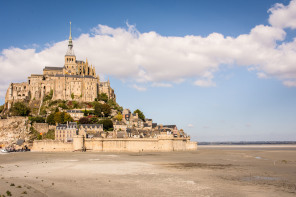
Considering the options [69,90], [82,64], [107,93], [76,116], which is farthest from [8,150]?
[82,64]

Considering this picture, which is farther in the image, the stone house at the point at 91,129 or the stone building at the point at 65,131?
the stone building at the point at 65,131

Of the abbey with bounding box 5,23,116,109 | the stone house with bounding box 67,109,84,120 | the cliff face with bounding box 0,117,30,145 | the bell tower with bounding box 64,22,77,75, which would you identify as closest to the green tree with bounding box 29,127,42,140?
the cliff face with bounding box 0,117,30,145

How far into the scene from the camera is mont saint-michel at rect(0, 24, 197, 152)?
2496 inches

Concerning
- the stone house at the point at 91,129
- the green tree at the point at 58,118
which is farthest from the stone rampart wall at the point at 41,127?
the stone house at the point at 91,129

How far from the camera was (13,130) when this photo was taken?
77.5 meters

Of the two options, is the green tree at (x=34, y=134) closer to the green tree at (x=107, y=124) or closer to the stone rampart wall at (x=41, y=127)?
the stone rampart wall at (x=41, y=127)

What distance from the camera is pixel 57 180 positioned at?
2433 centimetres

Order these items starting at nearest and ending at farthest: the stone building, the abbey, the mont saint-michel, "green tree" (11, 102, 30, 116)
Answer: the mont saint-michel < the stone building < "green tree" (11, 102, 30, 116) < the abbey

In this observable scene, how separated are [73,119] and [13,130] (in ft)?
52.8

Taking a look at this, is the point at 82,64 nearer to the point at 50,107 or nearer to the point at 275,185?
the point at 50,107

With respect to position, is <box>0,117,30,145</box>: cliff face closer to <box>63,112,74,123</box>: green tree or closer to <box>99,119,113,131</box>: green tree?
<box>63,112,74,123</box>: green tree

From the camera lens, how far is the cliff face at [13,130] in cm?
7525

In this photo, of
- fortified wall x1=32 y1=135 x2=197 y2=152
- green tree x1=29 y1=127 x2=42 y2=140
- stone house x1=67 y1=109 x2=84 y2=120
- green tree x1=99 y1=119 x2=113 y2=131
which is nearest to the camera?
fortified wall x1=32 y1=135 x2=197 y2=152

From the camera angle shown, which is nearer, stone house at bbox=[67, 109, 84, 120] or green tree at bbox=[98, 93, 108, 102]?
stone house at bbox=[67, 109, 84, 120]
